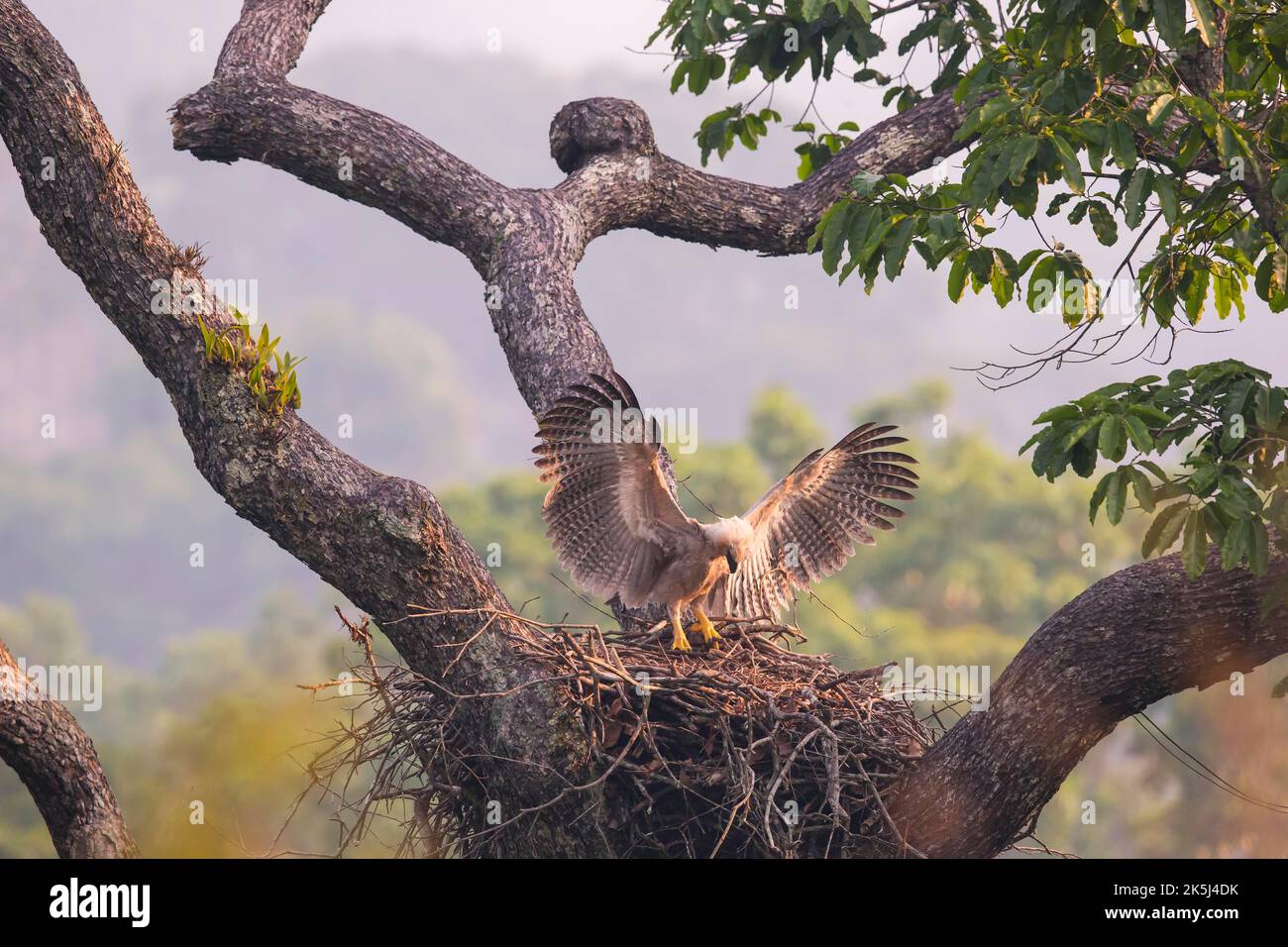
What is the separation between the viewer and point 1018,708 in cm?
500

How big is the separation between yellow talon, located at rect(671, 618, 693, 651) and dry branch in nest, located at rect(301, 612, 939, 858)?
259 mm

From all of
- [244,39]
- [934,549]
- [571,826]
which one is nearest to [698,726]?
[571,826]

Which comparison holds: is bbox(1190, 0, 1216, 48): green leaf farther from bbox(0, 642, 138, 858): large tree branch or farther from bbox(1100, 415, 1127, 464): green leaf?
bbox(0, 642, 138, 858): large tree branch

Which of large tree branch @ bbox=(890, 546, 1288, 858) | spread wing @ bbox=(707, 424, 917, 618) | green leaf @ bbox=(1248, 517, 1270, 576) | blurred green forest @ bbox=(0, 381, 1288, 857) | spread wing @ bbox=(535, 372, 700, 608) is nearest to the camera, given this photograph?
green leaf @ bbox=(1248, 517, 1270, 576)

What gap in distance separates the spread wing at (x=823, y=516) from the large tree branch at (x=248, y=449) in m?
1.77

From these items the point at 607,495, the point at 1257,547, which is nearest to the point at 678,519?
the point at 607,495

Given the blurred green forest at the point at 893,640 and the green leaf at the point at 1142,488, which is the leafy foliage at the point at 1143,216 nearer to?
the green leaf at the point at 1142,488

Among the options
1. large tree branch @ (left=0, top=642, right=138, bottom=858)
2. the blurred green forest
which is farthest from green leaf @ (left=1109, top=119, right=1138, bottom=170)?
the blurred green forest

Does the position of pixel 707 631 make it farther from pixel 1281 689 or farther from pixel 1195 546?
pixel 1195 546

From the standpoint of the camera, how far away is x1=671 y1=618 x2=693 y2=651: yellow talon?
6.07 meters

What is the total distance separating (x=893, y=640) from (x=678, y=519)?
30942mm

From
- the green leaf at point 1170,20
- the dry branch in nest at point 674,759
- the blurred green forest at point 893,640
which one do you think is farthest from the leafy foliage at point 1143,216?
the blurred green forest at point 893,640

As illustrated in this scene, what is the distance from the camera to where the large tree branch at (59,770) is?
16.6 ft

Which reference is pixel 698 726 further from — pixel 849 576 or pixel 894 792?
pixel 849 576
